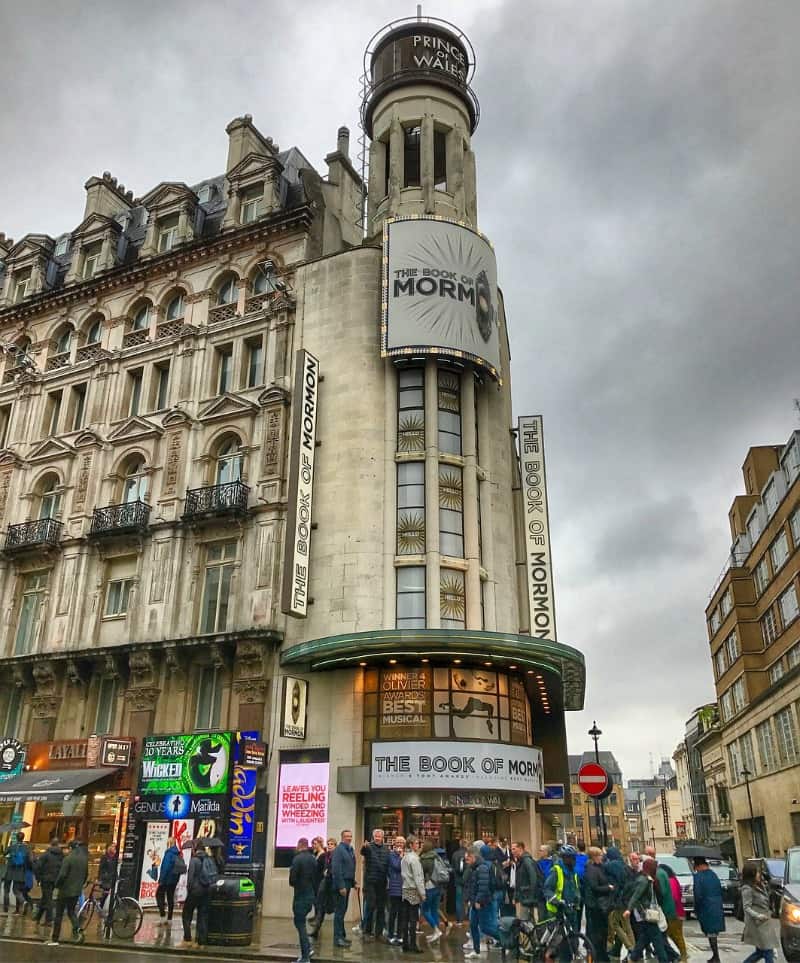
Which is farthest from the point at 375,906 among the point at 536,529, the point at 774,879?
the point at 536,529

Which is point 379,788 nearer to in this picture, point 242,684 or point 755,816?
point 242,684

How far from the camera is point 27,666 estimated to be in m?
30.4

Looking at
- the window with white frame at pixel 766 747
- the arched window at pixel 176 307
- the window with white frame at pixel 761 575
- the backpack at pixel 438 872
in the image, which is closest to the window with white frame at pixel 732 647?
the window with white frame at pixel 761 575

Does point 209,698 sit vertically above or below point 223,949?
Answer: above

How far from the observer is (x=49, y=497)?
3450cm

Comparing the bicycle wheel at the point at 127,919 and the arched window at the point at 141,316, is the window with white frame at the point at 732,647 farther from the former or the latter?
the bicycle wheel at the point at 127,919

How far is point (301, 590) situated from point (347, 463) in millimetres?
4860

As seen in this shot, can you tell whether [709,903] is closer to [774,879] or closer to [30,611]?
[774,879]

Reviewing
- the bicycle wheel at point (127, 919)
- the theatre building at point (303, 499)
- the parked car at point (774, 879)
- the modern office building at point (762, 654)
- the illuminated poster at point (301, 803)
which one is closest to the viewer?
the bicycle wheel at point (127, 919)

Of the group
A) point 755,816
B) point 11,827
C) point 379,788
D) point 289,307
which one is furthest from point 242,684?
point 755,816

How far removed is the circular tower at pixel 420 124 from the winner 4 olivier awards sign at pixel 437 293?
2.22 metres

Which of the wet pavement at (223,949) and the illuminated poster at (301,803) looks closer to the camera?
the wet pavement at (223,949)

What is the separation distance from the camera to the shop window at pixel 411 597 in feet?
86.4

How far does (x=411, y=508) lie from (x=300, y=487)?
3770 mm
